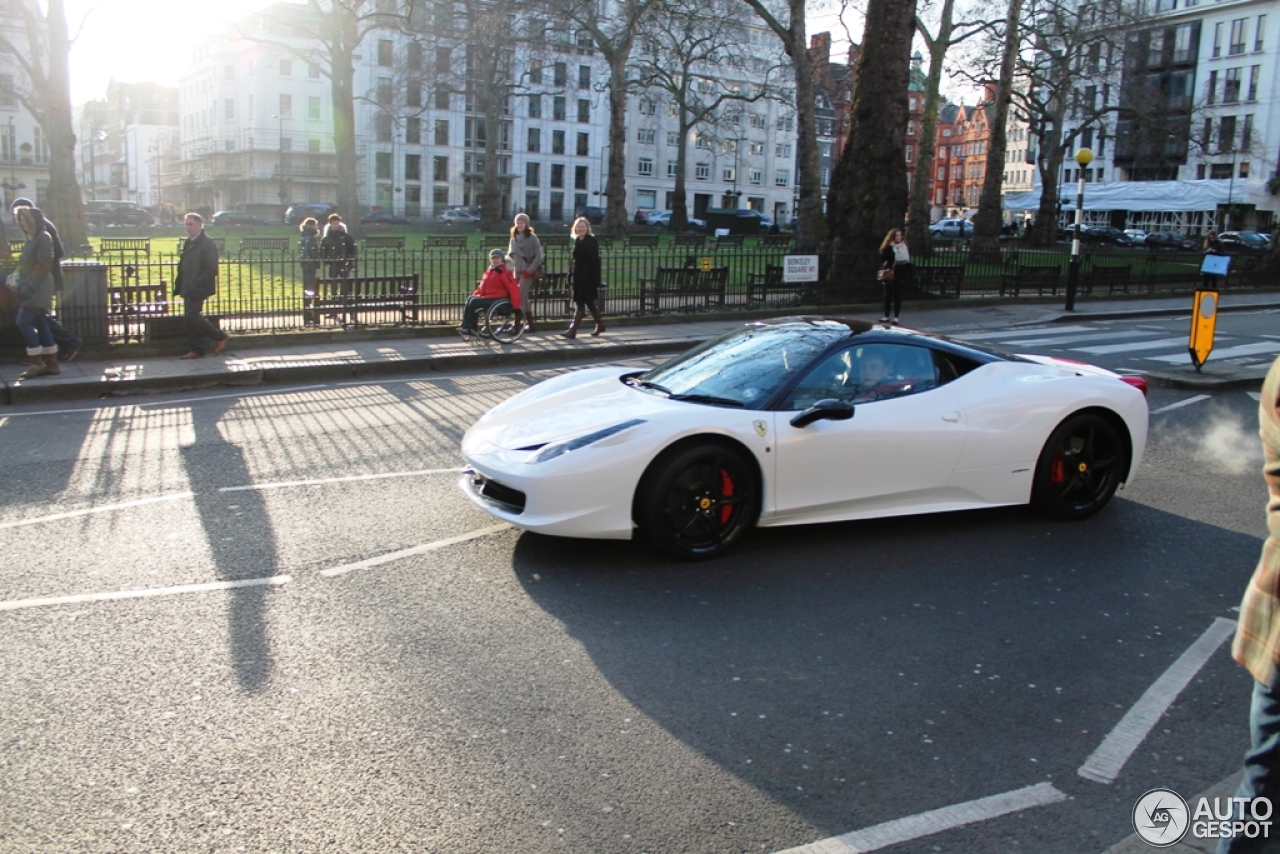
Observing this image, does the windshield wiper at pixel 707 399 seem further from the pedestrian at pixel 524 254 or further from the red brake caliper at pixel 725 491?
the pedestrian at pixel 524 254

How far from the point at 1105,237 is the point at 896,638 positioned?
6756cm

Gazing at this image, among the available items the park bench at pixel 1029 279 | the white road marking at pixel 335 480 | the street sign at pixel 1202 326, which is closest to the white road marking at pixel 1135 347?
the street sign at pixel 1202 326

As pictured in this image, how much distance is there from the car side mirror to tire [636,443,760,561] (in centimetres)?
40

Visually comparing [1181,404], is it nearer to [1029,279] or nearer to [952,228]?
[1029,279]

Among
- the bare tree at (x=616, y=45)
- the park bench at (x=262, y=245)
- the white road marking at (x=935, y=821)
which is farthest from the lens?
the bare tree at (x=616, y=45)

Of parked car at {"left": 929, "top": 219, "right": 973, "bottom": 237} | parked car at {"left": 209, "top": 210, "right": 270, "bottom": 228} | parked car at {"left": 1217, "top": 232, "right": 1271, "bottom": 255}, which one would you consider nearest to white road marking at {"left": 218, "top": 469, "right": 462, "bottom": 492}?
parked car at {"left": 1217, "top": 232, "right": 1271, "bottom": 255}

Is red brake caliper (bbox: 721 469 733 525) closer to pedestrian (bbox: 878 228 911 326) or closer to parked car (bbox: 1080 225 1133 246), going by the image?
pedestrian (bbox: 878 228 911 326)

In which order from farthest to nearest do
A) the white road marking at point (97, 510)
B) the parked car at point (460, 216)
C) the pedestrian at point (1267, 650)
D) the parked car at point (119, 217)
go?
the parked car at point (460, 216), the parked car at point (119, 217), the white road marking at point (97, 510), the pedestrian at point (1267, 650)

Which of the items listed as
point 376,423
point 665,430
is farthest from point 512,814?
point 376,423

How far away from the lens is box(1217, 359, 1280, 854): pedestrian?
2607 millimetres

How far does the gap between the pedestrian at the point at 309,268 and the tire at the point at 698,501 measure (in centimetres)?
1149

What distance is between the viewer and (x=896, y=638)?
16.9ft

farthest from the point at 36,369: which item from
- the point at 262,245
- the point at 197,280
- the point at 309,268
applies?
the point at 262,245

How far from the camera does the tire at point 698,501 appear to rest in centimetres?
590
